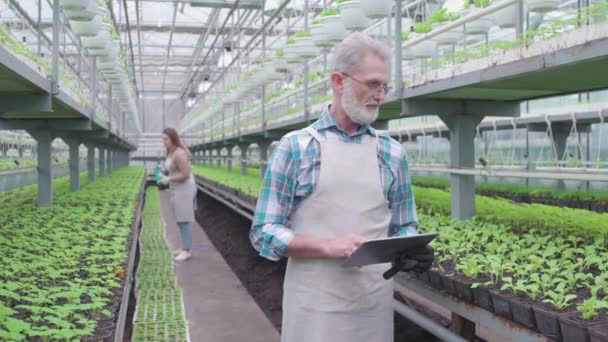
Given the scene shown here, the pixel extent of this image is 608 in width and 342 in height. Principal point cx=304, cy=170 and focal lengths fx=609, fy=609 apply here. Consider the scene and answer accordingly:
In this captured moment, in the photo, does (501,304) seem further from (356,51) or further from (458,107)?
(458,107)

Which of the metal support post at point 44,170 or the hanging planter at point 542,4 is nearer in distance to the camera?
the hanging planter at point 542,4

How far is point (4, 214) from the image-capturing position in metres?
5.95

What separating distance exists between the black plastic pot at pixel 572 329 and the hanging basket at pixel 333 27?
14.2ft

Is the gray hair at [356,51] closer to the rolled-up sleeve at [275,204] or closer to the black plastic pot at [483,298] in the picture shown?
the rolled-up sleeve at [275,204]

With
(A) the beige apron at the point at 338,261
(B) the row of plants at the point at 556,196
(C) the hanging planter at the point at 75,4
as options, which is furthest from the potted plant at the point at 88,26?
(B) the row of plants at the point at 556,196

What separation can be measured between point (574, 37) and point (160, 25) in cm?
1877

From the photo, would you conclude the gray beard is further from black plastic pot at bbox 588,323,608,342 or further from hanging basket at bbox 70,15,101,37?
hanging basket at bbox 70,15,101,37

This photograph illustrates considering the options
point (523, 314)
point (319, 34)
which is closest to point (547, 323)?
point (523, 314)

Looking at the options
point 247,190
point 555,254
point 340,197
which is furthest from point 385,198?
point 247,190

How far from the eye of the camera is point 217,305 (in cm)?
600

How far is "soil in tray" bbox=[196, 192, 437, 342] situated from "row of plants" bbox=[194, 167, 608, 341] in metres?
0.88

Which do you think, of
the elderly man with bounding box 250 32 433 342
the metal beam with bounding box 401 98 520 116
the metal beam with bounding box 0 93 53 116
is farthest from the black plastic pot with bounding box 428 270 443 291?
the metal beam with bounding box 0 93 53 116

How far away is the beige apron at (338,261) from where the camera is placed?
2.11 m

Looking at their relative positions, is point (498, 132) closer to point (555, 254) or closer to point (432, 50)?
point (432, 50)
